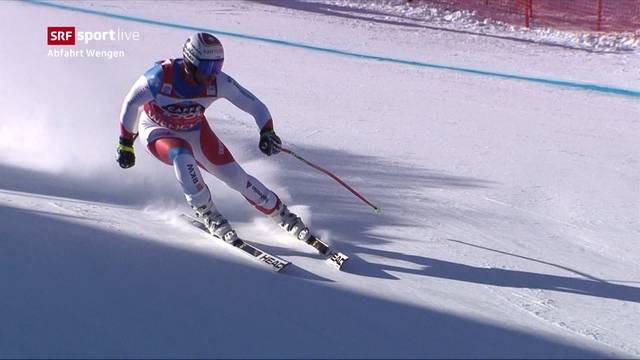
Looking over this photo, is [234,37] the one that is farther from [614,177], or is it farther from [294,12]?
[614,177]

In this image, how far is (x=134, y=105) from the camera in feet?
19.4

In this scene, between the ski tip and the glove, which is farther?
the glove

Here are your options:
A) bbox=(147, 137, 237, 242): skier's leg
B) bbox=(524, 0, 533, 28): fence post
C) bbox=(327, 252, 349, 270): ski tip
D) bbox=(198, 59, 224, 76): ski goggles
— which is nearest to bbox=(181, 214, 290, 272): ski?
bbox=(147, 137, 237, 242): skier's leg

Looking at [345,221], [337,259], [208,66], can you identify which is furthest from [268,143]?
[337,259]

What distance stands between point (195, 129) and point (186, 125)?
72 millimetres

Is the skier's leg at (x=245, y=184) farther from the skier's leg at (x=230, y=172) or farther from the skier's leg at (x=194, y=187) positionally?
the skier's leg at (x=194, y=187)

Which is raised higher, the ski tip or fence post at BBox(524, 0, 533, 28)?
fence post at BBox(524, 0, 533, 28)

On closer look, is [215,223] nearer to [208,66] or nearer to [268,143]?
[268,143]

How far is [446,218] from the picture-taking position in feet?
21.7

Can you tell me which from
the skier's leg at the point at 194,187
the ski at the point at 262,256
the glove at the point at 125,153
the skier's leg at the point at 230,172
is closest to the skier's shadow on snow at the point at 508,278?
the ski at the point at 262,256

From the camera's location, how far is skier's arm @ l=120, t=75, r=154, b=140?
5.87m

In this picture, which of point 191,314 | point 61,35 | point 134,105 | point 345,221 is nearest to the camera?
point 191,314

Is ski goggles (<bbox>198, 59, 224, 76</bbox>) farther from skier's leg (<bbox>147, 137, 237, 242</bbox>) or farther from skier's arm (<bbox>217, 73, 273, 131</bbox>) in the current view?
skier's leg (<bbox>147, 137, 237, 242</bbox>)

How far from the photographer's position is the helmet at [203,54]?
5676mm
